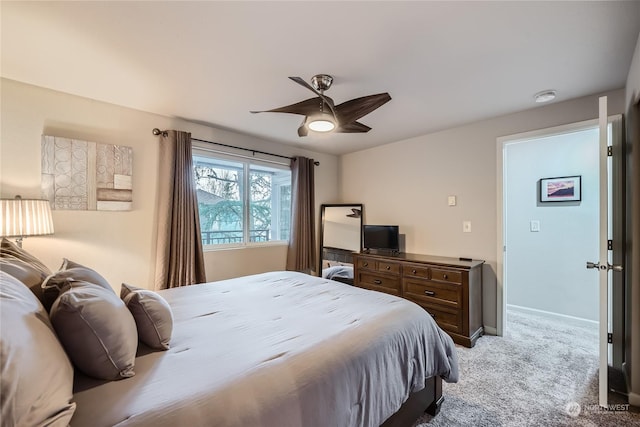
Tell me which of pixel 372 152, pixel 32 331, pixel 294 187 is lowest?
pixel 32 331

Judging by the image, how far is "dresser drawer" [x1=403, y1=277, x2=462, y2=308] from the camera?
9.30 feet

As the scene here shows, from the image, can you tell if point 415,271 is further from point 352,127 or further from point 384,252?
point 352,127

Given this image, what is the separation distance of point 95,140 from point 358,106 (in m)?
2.49

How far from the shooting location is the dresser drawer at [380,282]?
333 centimetres

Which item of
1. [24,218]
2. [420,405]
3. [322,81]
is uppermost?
[322,81]

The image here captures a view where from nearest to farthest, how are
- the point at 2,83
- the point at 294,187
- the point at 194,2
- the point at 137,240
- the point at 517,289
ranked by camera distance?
the point at 194,2, the point at 2,83, the point at 137,240, the point at 517,289, the point at 294,187

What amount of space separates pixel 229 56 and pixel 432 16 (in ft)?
4.33

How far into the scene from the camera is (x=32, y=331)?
0.80m

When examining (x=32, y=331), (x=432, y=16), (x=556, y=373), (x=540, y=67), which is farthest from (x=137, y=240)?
(x=556, y=373)

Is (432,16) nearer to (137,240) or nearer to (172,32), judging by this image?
(172,32)

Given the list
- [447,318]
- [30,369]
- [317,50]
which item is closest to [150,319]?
[30,369]

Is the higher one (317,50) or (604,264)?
(317,50)

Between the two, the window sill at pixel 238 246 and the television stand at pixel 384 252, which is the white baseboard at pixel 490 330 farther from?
the window sill at pixel 238 246

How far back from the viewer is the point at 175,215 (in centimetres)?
292
